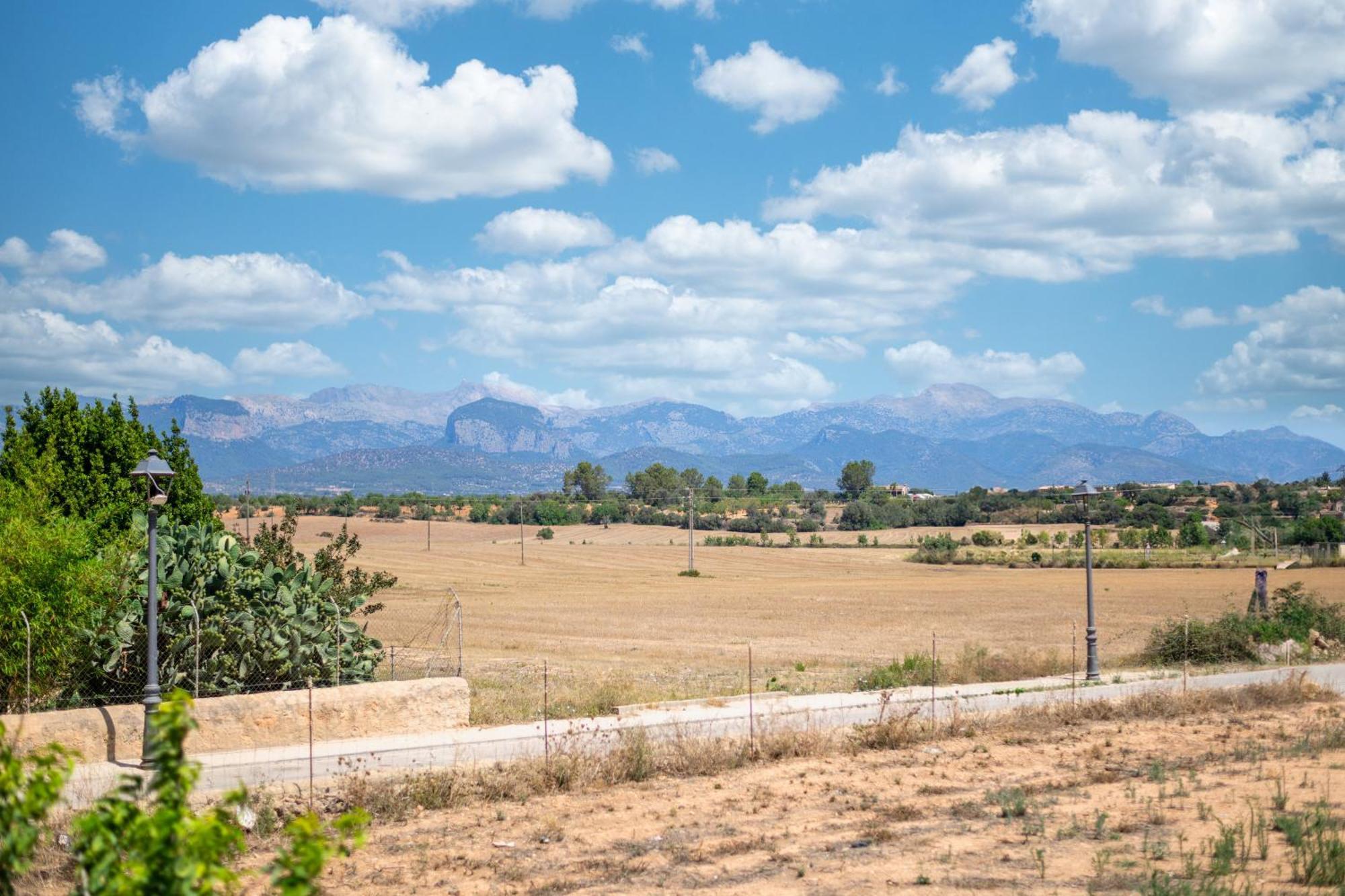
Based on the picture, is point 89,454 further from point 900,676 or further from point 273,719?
point 900,676

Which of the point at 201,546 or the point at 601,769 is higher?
the point at 201,546

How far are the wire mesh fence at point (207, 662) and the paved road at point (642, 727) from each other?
1.96 metres

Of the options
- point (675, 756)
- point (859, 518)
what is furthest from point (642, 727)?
point (859, 518)

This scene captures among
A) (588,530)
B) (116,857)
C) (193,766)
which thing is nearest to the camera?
(116,857)

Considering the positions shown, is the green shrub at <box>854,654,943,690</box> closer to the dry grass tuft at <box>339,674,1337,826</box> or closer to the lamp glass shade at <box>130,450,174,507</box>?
the dry grass tuft at <box>339,674,1337,826</box>

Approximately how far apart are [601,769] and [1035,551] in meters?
79.5

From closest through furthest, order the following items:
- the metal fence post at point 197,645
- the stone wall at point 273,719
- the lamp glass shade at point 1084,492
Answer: the stone wall at point 273,719 → the metal fence post at point 197,645 → the lamp glass shade at point 1084,492

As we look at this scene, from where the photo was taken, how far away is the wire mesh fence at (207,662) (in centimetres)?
1625

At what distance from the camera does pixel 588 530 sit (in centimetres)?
11862

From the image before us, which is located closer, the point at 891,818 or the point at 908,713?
the point at 891,818

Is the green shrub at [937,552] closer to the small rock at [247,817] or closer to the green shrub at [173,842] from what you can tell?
the small rock at [247,817]

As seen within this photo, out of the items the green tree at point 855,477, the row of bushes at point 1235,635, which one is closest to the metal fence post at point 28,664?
the row of bushes at point 1235,635

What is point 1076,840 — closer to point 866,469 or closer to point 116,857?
point 116,857

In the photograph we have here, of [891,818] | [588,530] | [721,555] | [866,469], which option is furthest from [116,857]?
[866,469]
